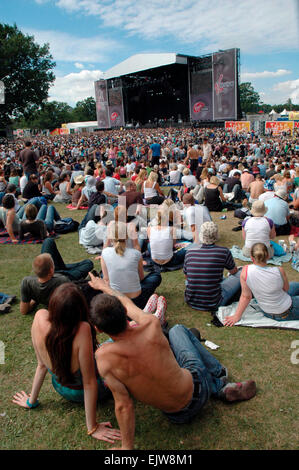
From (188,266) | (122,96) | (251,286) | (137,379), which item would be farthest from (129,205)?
(122,96)

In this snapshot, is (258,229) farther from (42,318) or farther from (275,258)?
(42,318)

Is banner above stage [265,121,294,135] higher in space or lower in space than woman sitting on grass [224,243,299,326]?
higher

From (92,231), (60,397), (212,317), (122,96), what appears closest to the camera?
(60,397)

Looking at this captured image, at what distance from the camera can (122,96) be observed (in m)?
45.4

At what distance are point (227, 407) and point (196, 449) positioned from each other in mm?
438

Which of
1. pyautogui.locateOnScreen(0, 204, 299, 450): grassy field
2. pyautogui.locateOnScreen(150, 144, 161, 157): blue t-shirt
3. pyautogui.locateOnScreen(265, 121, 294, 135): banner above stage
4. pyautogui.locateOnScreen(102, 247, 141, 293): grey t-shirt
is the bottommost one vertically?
pyautogui.locateOnScreen(0, 204, 299, 450): grassy field

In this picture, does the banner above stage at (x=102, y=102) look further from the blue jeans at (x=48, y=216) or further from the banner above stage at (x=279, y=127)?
the blue jeans at (x=48, y=216)

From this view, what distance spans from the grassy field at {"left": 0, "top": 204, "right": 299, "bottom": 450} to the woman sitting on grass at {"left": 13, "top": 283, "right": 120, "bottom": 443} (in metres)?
0.24

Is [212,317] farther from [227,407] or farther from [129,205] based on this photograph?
[129,205]

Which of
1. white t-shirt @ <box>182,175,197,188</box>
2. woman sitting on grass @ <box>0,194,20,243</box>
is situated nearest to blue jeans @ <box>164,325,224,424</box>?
woman sitting on grass @ <box>0,194,20,243</box>

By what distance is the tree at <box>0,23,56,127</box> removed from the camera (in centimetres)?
3243

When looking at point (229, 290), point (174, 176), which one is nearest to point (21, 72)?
point (174, 176)

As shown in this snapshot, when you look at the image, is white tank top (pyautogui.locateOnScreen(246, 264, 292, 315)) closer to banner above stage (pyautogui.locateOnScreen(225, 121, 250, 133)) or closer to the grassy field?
the grassy field

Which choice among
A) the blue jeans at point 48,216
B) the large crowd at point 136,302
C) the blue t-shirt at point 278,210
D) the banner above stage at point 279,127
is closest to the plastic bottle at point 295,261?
the large crowd at point 136,302
